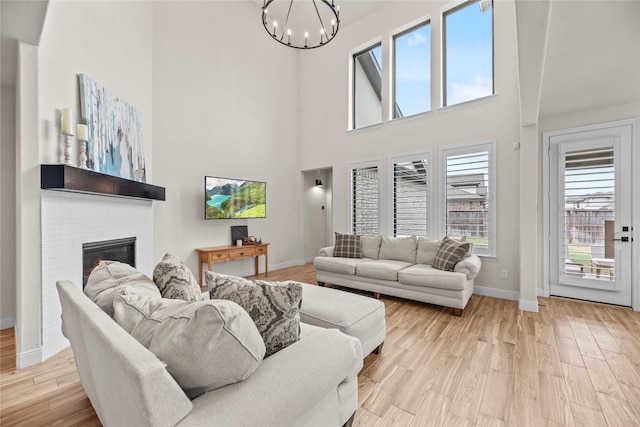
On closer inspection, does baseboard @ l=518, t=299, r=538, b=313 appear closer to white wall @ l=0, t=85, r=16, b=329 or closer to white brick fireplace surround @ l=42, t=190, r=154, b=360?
white brick fireplace surround @ l=42, t=190, r=154, b=360

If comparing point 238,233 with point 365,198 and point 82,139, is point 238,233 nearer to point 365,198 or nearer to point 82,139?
point 365,198

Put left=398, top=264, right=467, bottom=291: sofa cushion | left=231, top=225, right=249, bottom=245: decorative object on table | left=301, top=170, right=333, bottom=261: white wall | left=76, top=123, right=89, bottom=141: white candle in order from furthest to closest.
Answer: left=301, top=170, right=333, bottom=261: white wall → left=231, top=225, right=249, bottom=245: decorative object on table → left=398, top=264, right=467, bottom=291: sofa cushion → left=76, top=123, right=89, bottom=141: white candle

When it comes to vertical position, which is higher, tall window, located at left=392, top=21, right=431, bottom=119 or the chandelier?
the chandelier

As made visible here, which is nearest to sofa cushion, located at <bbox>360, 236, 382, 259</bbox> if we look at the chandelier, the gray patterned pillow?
the gray patterned pillow

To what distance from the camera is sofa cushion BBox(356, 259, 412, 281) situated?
12.0 ft

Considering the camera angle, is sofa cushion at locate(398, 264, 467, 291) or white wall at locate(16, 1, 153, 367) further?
sofa cushion at locate(398, 264, 467, 291)

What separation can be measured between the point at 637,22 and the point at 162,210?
17.1 feet

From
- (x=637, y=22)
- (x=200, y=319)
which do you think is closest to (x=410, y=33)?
(x=637, y=22)

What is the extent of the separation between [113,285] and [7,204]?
8.11ft

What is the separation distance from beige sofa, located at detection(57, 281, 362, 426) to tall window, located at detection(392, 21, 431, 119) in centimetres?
452

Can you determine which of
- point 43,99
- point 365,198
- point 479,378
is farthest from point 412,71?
point 43,99

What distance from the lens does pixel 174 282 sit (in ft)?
5.36

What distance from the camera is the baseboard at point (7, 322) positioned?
2746mm

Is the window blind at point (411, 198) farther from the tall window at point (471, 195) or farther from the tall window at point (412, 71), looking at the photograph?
the tall window at point (412, 71)
